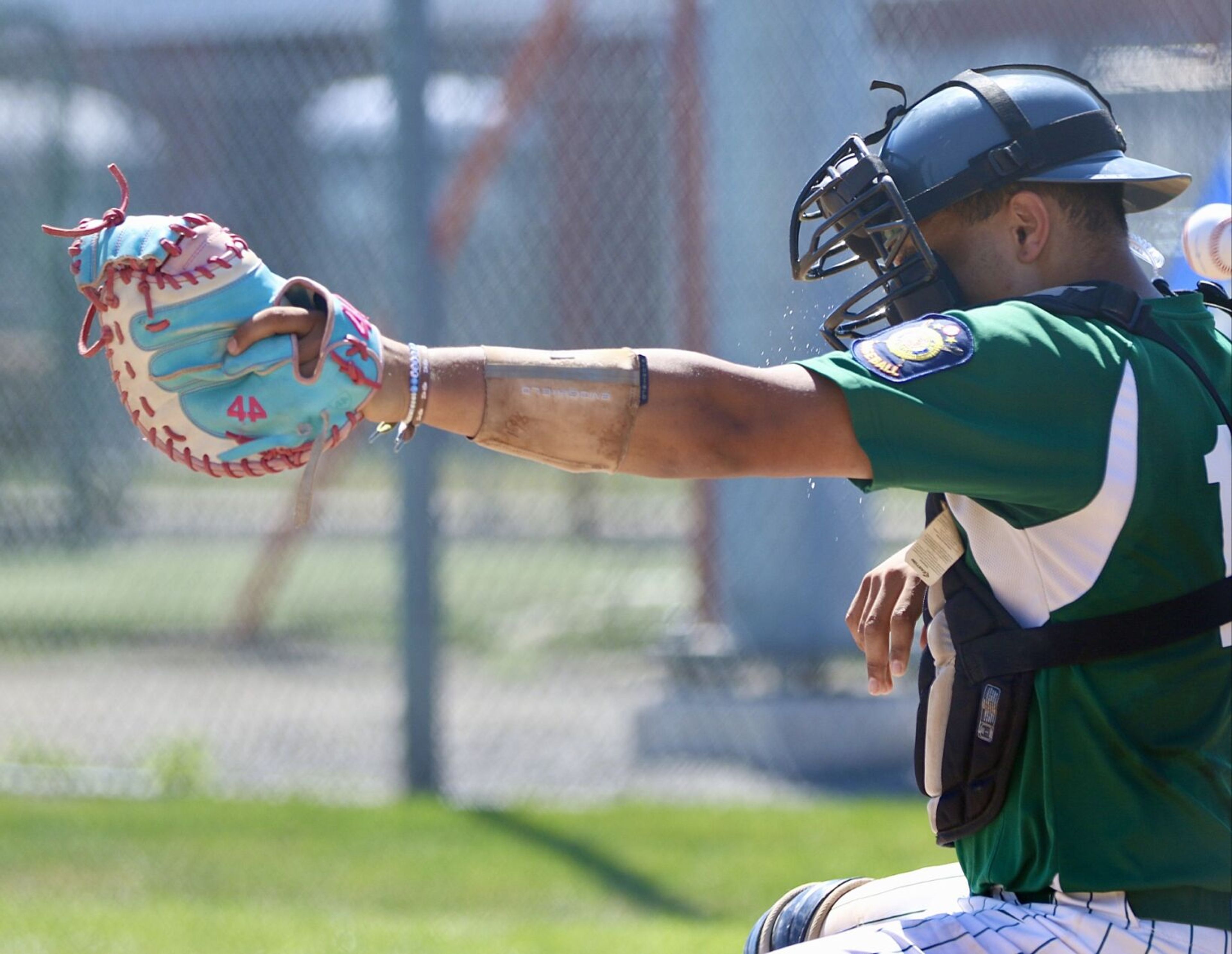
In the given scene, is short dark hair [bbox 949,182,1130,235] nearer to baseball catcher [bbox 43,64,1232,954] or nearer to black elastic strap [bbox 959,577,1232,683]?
baseball catcher [bbox 43,64,1232,954]

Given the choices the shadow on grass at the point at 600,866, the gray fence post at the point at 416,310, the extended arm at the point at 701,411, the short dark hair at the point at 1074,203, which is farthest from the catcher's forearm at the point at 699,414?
the gray fence post at the point at 416,310

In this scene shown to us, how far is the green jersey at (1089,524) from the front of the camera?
1.79 meters

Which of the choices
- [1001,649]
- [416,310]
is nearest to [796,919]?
[1001,649]

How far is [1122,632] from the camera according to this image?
6.20ft

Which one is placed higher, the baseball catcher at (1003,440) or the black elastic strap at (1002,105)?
the black elastic strap at (1002,105)

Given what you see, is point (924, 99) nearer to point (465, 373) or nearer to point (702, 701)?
point (465, 373)

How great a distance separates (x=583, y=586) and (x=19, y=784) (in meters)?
2.26

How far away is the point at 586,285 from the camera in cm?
571

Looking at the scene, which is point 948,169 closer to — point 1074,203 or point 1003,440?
point 1074,203

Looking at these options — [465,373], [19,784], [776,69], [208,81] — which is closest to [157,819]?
[19,784]

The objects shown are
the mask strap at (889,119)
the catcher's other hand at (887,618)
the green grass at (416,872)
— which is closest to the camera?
the mask strap at (889,119)

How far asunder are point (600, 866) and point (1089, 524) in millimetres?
3254

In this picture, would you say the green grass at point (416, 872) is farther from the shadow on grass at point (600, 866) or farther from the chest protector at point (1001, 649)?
the chest protector at point (1001, 649)

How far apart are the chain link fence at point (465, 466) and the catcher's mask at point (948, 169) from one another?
2.98 m
